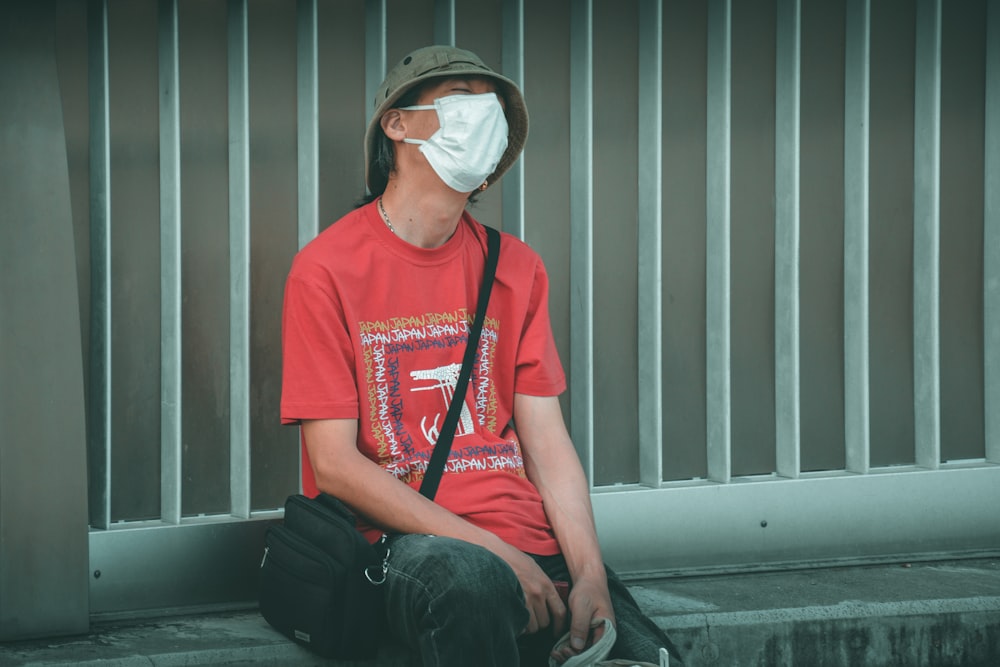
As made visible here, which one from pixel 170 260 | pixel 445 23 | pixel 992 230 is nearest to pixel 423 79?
pixel 445 23

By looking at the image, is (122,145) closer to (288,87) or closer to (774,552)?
(288,87)

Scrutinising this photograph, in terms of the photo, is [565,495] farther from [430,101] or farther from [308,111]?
[308,111]

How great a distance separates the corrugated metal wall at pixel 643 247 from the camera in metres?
4.09

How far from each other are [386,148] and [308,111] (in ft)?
2.30

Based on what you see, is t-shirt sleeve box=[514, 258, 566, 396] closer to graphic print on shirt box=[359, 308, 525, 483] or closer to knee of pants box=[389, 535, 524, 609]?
graphic print on shirt box=[359, 308, 525, 483]

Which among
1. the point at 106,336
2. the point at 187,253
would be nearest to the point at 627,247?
the point at 187,253

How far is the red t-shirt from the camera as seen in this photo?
10.9 ft

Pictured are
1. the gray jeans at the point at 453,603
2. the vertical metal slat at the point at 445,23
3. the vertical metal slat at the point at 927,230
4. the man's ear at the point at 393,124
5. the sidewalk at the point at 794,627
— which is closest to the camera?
the gray jeans at the point at 453,603

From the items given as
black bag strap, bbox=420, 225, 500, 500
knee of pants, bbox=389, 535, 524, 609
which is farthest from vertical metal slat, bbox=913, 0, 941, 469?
knee of pants, bbox=389, 535, 524, 609

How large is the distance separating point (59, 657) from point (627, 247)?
237cm

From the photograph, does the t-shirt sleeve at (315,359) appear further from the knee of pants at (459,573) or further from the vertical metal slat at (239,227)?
the vertical metal slat at (239,227)

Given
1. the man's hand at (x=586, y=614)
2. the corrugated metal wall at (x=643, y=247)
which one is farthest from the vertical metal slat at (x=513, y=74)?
the man's hand at (x=586, y=614)

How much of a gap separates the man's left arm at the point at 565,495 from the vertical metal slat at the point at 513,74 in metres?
1.00

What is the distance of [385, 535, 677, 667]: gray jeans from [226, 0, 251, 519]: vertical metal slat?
1.12 metres
